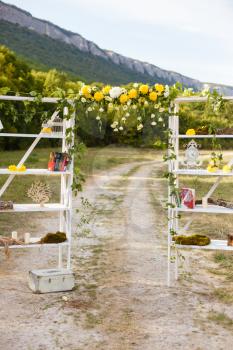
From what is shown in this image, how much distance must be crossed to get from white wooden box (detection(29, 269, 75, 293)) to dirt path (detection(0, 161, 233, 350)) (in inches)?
5.3

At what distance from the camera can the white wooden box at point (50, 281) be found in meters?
7.19

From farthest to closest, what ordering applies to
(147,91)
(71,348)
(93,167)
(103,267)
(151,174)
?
1. (93,167)
2. (151,174)
3. (103,267)
4. (147,91)
5. (71,348)

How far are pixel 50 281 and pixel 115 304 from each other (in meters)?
1.09

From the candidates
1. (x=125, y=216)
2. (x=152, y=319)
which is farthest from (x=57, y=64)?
(x=152, y=319)

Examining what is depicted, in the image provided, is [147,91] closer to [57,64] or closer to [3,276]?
[3,276]

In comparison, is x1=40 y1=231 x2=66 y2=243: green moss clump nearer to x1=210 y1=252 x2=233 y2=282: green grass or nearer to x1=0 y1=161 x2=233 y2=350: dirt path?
x1=0 y1=161 x2=233 y2=350: dirt path

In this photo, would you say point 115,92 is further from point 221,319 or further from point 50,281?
point 221,319

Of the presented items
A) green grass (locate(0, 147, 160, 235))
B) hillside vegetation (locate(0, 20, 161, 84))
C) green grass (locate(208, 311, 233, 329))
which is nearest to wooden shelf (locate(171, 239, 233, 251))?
green grass (locate(208, 311, 233, 329))

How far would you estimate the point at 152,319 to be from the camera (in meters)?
6.27

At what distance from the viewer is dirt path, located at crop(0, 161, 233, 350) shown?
5.61 m

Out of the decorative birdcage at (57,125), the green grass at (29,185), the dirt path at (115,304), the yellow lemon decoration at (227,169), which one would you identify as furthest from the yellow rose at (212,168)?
the decorative birdcage at (57,125)

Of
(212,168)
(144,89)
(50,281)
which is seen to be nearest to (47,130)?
(144,89)

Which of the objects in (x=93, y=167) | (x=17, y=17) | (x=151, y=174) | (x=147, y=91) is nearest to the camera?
(x=147, y=91)

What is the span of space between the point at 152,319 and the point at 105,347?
104cm
